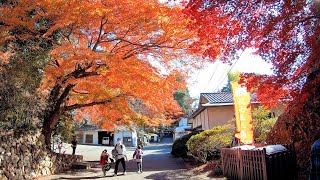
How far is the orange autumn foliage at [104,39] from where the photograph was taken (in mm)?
10234

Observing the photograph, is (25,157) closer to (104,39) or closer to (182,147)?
(104,39)

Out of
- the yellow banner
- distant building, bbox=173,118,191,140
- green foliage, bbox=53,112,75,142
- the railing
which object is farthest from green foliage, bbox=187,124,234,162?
distant building, bbox=173,118,191,140

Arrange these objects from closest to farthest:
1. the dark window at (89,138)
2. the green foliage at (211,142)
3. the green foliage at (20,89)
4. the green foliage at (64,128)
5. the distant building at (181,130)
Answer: the green foliage at (20,89) < the green foliage at (211,142) < the green foliage at (64,128) < the distant building at (181,130) < the dark window at (89,138)

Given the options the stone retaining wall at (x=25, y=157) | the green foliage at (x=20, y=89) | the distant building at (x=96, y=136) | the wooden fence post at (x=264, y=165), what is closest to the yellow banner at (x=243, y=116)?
the wooden fence post at (x=264, y=165)

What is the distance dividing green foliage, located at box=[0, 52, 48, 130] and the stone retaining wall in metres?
0.59

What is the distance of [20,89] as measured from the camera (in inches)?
487

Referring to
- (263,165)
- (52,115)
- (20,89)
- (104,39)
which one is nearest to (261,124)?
(263,165)

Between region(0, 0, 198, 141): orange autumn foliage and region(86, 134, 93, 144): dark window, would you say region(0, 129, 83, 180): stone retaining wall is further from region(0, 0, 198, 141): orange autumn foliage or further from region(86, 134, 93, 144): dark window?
region(86, 134, 93, 144): dark window

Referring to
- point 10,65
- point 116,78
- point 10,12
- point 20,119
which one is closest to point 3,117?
point 20,119

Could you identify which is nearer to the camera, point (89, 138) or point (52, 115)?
point (52, 115)

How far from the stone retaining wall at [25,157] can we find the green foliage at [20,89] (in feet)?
1.93

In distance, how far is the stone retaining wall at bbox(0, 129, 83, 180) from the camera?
11.7 m

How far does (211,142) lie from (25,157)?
9210 millimetres

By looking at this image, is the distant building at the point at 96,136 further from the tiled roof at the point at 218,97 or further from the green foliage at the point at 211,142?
the green foliage at the point at 211,142
